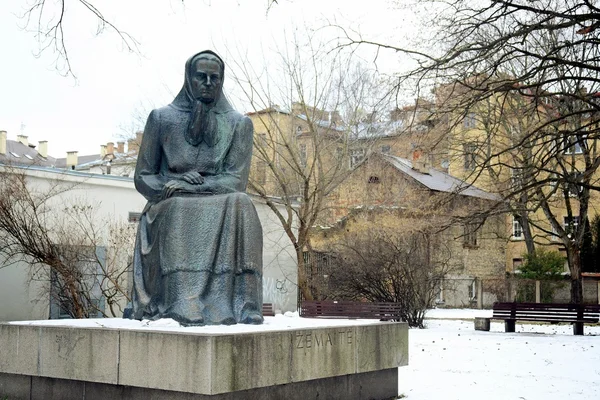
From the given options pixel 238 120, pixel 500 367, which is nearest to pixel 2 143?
pixel 500 367

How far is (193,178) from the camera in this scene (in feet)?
27.0

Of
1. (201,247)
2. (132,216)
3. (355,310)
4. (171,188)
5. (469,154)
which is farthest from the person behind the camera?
(132,216)

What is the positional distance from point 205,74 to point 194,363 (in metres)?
3.06

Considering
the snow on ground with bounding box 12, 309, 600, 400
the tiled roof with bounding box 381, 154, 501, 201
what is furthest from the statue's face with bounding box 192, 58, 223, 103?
the tiled roof with bounding box 381, 154, 501, 201

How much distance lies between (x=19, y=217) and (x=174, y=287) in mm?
11916

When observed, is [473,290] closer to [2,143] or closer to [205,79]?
[2,143]

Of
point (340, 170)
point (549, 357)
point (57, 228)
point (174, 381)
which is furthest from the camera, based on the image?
point (340, 170)

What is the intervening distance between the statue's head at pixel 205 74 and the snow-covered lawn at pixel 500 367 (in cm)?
378

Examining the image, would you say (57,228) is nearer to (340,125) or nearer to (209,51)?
(340,125)

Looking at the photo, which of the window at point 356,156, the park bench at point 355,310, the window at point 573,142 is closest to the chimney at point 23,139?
the window at point 356,156

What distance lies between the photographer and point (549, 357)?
13.3 meters

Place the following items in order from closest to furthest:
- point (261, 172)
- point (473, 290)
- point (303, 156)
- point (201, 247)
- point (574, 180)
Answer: point (201, 247) < point (574, 180) < point (303, 156) < point (261, 172) < point (473, 290)

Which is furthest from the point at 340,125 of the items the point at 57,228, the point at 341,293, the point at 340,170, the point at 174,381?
the point at 174,381

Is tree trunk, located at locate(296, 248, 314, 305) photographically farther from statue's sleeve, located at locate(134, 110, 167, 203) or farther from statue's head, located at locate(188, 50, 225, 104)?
statue's head, located at locate(188, 50, 225, 104)
